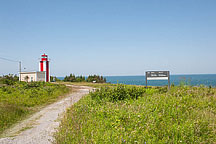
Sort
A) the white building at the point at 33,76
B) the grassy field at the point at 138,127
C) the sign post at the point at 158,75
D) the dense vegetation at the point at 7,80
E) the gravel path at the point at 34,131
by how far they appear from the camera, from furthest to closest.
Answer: the white building at the point at 33,76, the dense vegetation at the point at 7,80, the sign post at the point at 158,75, the gravel path at the point at 34,131, the grassy field at the point at 138,127

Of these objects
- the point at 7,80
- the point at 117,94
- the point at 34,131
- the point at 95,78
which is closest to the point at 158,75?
the point at 117,94

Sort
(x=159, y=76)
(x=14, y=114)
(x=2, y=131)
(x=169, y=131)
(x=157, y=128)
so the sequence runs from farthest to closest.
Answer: (x=159, y=76) → (x=14, y=114) → (x=2, y=131) → (x=157, y=128) → (x=169, y=131)

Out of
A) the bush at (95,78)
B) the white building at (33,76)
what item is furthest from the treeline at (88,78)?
the white building at (33,76)

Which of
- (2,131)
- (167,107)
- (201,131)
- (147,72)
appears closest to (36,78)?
(147,72)

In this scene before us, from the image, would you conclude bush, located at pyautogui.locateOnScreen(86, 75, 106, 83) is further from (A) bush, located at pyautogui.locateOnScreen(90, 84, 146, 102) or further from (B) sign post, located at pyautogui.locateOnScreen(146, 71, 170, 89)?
(A) bush, located at pyautogui.locateOnScreen(90, 84, 146, 102)

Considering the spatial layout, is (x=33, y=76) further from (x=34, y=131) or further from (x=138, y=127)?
(x=138, y=127)

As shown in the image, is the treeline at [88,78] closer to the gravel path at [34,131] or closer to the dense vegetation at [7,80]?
the dense vegetation at [7,80]

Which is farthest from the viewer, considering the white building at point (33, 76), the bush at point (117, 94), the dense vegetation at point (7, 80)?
the white building at point (33, 76)

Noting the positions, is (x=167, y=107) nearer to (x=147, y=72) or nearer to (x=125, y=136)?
(x=125, y=136)

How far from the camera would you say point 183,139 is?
12.5ft

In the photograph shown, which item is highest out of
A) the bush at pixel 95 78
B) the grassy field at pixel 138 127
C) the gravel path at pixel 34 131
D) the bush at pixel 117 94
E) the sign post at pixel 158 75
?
the sign post at pixel 158 75

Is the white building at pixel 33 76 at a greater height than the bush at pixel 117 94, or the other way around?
the white building at pixel 33 76

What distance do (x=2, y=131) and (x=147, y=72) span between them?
26.2 ft

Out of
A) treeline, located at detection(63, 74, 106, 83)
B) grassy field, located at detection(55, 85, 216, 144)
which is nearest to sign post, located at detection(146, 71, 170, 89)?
grassy field, located at detection(55, 85, 216, 144)
